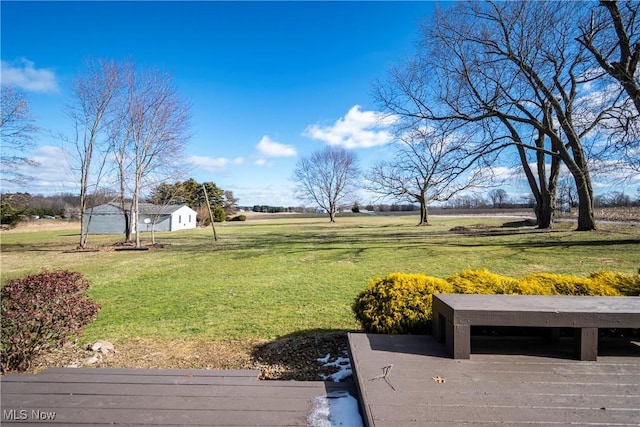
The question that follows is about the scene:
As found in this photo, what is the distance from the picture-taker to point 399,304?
148 inches

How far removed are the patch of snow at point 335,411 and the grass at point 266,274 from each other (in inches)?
91.4

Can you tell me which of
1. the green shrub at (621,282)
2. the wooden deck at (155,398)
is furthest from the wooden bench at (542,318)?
the green shrub at (621,282)

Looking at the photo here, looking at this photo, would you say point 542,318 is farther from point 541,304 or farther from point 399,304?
point 399,304

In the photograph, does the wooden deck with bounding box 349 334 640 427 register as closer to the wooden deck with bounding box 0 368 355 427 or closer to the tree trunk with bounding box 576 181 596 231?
the wooden deck with bounding box 0 368 355 427

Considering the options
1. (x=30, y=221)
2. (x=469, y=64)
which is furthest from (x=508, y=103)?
(x=30, y=221)

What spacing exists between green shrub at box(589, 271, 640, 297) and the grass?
3164mm

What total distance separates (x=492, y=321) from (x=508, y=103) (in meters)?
14.4

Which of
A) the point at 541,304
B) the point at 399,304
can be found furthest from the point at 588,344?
the point at 399,304

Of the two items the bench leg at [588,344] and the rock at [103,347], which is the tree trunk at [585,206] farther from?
the rock at [103,347]

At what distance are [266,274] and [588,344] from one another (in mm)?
7711

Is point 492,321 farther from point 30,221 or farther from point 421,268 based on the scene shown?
point 30,221

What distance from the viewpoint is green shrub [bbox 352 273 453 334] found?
3.68 m

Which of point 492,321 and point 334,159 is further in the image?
→ point 334,159

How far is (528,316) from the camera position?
111 inches
